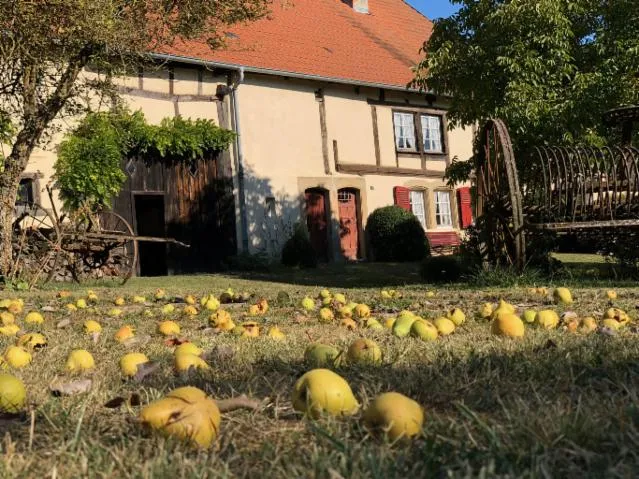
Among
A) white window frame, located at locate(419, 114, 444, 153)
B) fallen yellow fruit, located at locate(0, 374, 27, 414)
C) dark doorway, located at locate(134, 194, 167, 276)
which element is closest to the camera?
fallen yellow fruit, located at locate(0, 374, 27, 414)

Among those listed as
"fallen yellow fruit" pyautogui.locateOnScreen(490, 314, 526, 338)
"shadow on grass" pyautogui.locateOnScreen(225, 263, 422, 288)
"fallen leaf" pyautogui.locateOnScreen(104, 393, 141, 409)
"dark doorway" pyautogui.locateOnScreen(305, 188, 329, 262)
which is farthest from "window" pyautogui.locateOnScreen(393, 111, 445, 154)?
"fallen leaf" pyautogui.locateOnScreen(104, 393, 141, 409)

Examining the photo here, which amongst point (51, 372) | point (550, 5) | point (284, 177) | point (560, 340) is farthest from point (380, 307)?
point (284, 177)

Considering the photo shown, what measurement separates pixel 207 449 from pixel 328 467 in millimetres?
360

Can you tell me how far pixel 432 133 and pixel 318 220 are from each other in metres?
5.16

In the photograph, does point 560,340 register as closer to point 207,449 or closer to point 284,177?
point 207,449

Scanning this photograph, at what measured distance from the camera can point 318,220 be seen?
19297mm

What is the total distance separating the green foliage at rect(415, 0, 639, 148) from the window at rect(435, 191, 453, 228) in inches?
392

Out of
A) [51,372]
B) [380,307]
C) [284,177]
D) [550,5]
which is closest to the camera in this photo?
[51,372]

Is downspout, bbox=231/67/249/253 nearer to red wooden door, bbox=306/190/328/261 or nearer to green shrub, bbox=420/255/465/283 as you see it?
red wooden door, bbox=306/190/328/261

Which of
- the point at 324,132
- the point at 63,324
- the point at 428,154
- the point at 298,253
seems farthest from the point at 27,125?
the point at 428,154

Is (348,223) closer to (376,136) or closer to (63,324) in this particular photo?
(376,136)

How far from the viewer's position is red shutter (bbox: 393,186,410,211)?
2027 cm

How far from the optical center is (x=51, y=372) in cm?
283

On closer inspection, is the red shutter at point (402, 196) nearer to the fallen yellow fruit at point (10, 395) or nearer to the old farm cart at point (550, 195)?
the old farm cart at point (550, 195)
